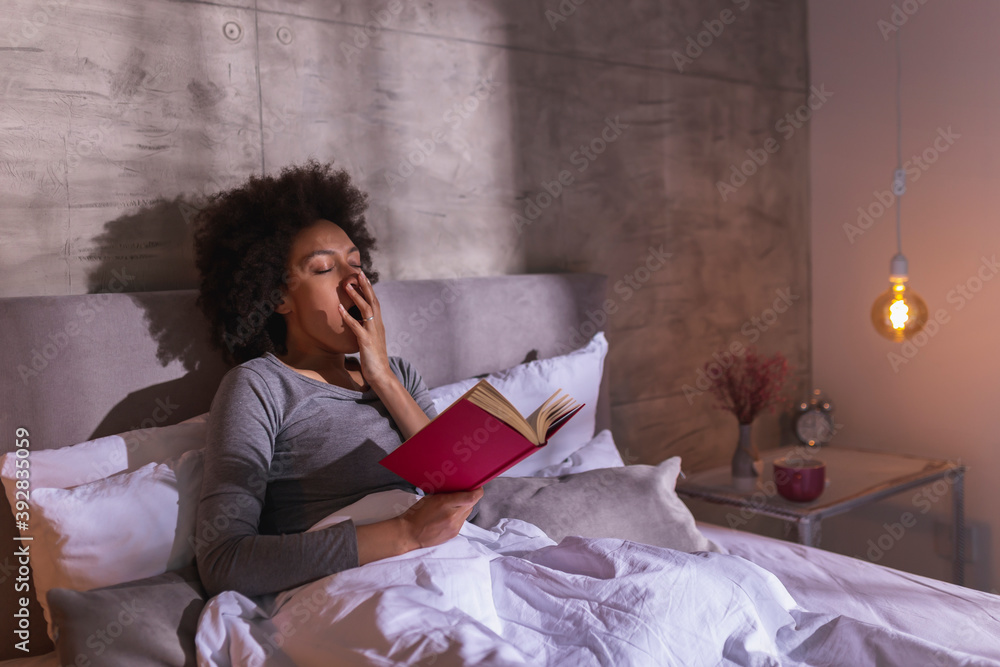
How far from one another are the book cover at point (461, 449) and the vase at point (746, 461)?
4.26 feet

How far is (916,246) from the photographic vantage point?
2830mm

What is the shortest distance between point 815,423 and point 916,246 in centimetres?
71

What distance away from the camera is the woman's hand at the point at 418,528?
52.9 inches

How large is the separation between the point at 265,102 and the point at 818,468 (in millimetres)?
1739

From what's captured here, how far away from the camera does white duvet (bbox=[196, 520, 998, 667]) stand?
1.12 meters

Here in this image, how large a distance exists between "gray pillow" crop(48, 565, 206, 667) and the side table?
159 cm

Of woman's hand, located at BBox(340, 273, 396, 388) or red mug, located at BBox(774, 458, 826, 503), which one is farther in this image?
red mug, located at BBox(774, 458, 826, 503)

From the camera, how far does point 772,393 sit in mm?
2520

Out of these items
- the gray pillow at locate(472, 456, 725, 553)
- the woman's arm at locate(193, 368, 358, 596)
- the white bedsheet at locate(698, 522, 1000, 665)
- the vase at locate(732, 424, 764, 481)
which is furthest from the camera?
the vase at locate(732, 424, 764, 481)

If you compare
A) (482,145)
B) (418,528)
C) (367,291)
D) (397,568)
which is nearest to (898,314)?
(482,145)

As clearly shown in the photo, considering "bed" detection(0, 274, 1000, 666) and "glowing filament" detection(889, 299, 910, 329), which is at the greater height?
"glowing filament" detection(889, 299, 910, 329)

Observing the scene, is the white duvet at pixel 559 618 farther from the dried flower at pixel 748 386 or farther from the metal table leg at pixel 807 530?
the dried flower at pixel 748 386

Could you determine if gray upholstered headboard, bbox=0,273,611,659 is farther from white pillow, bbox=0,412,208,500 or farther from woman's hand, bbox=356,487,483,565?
woman's hand, bbox=356,487,483,565

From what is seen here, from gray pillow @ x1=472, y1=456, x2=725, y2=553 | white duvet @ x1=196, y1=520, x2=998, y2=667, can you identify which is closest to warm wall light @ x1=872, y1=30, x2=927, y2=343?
gray pillow @ x1=472, y1=456, x2=725, y2=553
